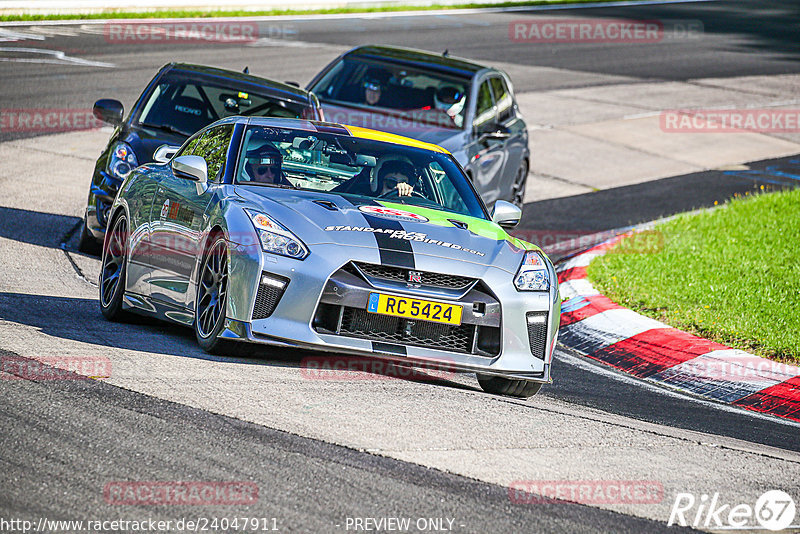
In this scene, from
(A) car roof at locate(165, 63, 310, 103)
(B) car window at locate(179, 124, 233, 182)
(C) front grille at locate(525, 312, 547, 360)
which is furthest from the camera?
(A) car roof at locate(165, 63, 310, 103)

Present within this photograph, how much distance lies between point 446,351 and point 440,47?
70.3 ft

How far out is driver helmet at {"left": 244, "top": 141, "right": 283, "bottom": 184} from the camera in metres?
7.44

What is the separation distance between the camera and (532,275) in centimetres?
683

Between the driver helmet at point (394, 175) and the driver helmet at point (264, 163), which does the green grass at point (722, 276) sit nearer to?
the driver helmet at point (394, 175)

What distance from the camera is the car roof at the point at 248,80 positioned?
11406 millimetres

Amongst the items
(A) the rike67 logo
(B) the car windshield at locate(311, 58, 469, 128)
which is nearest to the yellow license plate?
(A) the rike67 logo

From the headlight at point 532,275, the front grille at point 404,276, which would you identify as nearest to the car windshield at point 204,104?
the headlight at point 532,275

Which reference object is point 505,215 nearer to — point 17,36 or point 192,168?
point 192,168

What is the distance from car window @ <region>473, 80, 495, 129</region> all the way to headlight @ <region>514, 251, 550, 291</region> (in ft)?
20.1

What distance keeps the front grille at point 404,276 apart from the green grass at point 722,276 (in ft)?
10.2

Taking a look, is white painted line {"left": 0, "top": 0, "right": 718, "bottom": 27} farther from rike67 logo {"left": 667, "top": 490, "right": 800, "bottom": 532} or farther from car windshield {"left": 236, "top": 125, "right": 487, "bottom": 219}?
rike67 logo {"left": 667, "top": 490, "right": 800, "bottom": 532}

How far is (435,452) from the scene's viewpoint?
521 cm

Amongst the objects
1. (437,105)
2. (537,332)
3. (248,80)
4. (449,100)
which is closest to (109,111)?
(248,80)

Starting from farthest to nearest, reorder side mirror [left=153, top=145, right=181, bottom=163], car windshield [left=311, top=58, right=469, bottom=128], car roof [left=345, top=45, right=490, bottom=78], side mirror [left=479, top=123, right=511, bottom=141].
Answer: car roof [left=345, top=45, right=490, bottom=78] → car windshield [left=311, top=58, right=469, bottom=128] → side mirror [left=479, top=123, right=511, bottom=141] → side mirror [left=153, top=145, right=181, bottom=163]
